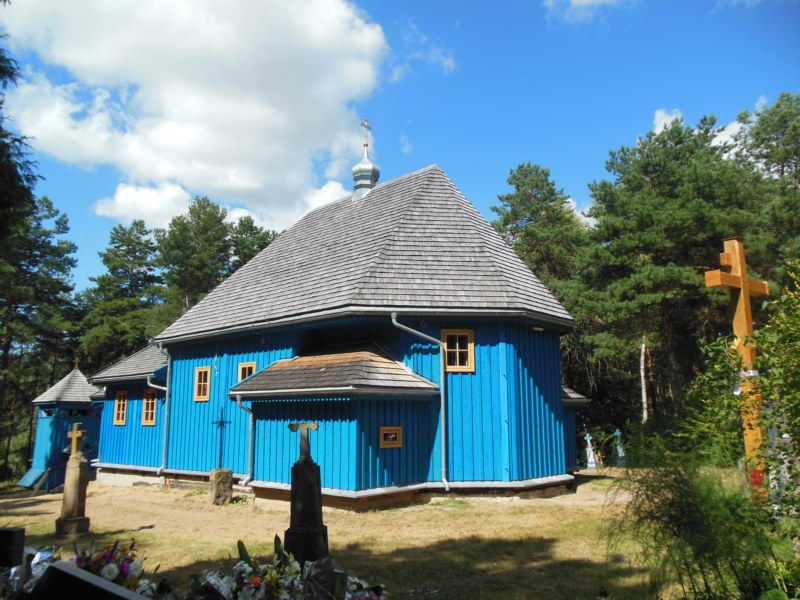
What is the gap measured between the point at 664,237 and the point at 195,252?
90.8 ft

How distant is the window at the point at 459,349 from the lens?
1270cm

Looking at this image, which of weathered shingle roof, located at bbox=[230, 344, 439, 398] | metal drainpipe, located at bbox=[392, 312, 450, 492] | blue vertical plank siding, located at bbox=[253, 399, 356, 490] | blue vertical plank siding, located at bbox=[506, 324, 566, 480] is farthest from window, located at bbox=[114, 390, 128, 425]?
blue vertical plank siding, located at bbox=[506, 324, 566, 480]

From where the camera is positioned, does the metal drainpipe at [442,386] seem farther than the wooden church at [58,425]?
No

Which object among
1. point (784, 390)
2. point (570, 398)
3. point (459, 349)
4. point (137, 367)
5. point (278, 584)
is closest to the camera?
point (278, 584)

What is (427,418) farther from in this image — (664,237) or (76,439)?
(664,237)

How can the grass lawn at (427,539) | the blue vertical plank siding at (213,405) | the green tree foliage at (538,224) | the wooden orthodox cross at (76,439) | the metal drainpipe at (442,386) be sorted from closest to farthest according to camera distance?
the grass lawn at (427,539) → the wooden orthodox cross at (76,439) → the metal drainpipe at (442,386) → the blue vertical plank siding at (213,405) → the green tree foliage at (538,224)

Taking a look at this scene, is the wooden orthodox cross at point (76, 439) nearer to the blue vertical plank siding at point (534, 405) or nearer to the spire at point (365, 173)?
the blue vertical plank siding at point (534, 405)

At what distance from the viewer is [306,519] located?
580 cm

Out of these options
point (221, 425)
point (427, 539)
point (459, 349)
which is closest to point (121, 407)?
point (221, 425)

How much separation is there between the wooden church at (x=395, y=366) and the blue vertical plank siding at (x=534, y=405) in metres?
0.04

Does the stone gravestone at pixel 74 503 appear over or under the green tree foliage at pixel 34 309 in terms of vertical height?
under

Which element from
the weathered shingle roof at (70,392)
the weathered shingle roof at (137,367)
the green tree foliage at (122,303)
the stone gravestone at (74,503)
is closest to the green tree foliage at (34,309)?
the green tree foliage at (122,303)

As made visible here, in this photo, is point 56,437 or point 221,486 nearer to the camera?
point 221,486

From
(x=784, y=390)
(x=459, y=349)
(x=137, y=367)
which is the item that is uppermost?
(x=137, y=367)
